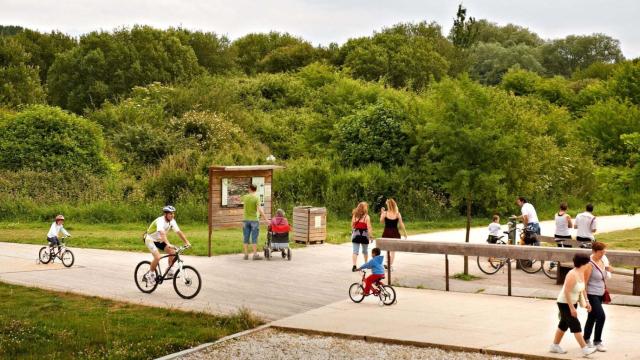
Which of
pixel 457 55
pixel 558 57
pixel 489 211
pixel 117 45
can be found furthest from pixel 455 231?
pixel 558 57

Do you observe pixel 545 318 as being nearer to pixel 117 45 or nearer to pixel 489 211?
pixel 489 211

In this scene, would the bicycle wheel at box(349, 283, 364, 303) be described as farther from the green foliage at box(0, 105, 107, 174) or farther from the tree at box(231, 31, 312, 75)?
the tree at box(231, 31, 312, 75)

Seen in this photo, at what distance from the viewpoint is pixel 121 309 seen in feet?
54.5

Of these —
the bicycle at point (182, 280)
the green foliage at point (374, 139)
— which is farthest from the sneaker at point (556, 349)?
the green foliage at point (374, 139)

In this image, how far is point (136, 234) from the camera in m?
29.7

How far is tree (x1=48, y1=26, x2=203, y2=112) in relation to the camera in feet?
221

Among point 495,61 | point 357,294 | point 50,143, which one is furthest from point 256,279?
point 495,61

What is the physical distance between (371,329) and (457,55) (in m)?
69.4

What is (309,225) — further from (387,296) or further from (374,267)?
(374,267)

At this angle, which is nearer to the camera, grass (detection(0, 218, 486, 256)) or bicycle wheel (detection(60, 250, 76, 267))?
bicycle wheel (detection(60, 250, 76, 267))

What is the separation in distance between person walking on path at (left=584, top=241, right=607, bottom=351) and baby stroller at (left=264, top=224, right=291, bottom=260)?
1158 centimetres

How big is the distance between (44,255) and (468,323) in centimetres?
1222

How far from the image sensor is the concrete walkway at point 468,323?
43.8 ft

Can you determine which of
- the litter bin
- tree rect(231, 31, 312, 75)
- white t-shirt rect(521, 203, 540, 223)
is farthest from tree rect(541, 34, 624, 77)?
white t-shirt rect(521, 203, 540, 223)
